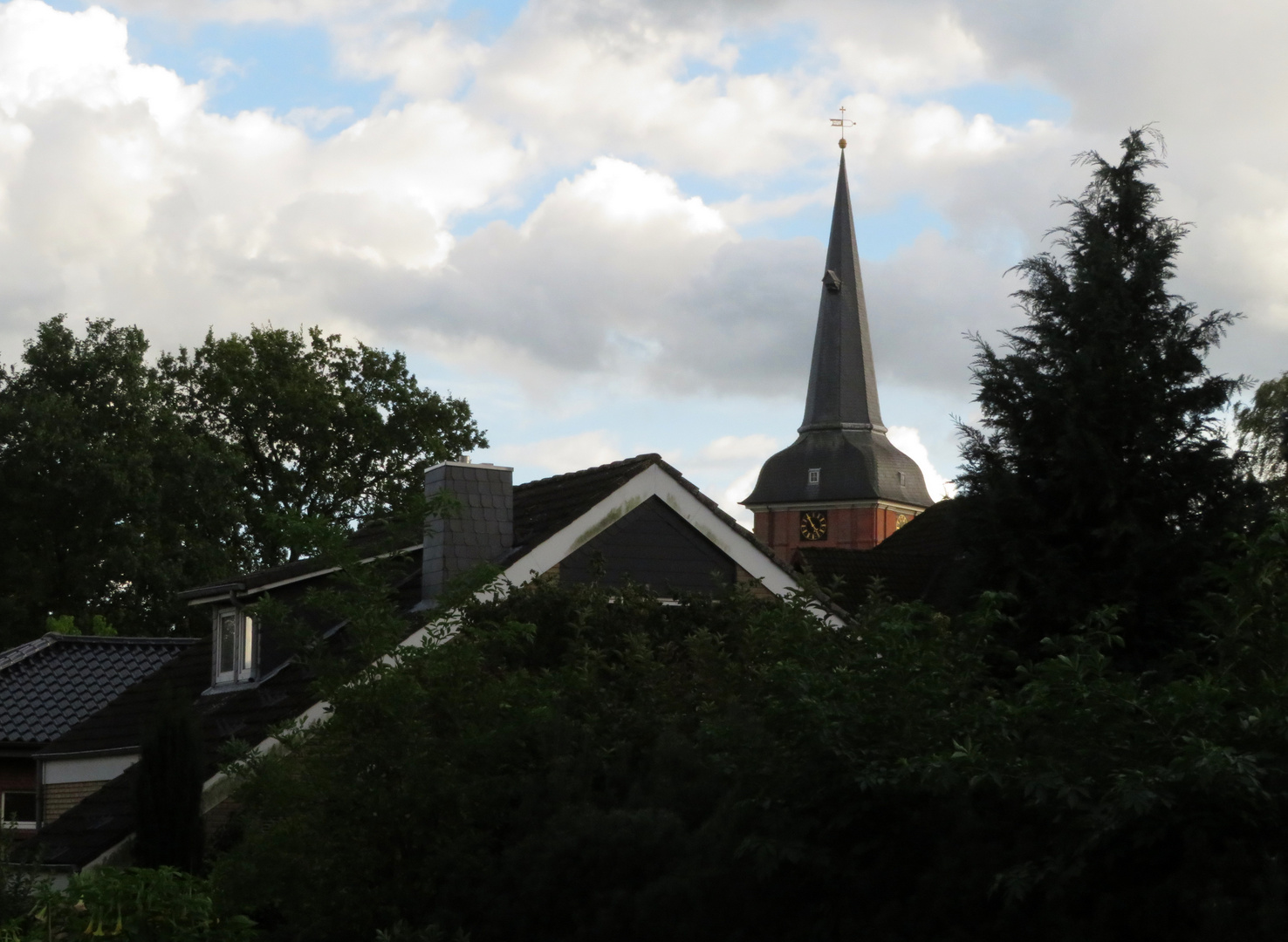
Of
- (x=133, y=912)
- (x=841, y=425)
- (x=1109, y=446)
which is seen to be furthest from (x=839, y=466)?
(x=133, y=912)

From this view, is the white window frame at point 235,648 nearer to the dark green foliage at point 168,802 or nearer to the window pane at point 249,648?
the window pane at point 249,648

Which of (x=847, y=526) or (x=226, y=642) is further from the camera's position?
(x=847, y=526)

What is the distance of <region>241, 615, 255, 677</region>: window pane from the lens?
20.7 m

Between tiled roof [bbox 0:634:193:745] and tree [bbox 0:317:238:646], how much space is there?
14.1 meters

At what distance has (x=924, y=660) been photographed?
823cm

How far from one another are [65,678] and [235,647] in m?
9.77

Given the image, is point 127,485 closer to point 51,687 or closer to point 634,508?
point 51,687

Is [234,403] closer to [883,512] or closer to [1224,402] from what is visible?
[1224,402]

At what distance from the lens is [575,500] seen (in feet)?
68.2

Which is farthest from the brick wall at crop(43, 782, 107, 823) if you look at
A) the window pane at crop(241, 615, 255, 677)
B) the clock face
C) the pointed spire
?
the clock face

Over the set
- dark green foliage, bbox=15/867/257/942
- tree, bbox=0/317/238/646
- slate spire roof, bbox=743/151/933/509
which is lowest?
dark green foliage, bbox=15/867/257/942

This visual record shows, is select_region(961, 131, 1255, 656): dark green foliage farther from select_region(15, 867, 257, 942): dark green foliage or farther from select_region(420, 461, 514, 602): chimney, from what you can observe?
select_region(15, 867, 257, 942): dark green foliage

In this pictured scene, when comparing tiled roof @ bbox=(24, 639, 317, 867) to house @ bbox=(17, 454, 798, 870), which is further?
house @ bbox=(17, 454, 798, 870)

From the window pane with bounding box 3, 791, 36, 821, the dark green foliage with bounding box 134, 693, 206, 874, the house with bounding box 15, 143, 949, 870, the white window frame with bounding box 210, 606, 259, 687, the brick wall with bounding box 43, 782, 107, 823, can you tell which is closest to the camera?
the dark green foliage with bounding box 134, 693, 206, 874
